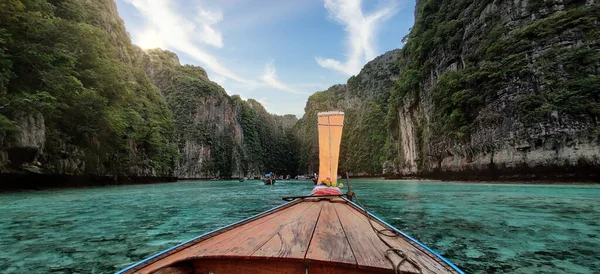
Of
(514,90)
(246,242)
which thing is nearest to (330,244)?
(246,242)

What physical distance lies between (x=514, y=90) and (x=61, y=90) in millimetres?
27379

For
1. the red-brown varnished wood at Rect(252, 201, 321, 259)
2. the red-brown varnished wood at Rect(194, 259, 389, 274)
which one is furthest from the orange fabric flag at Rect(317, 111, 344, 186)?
the red-brown varnished wood at Rect(194, 259, 389, 274)

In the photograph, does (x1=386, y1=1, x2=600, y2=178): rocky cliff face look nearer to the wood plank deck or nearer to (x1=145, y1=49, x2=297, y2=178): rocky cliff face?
the wood plank deck

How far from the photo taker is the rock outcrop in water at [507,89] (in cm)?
1573

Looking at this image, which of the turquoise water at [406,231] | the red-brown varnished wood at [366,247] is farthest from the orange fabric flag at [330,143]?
the red-brown varnished wood at [366,247]

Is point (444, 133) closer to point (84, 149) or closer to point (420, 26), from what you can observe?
point (420, 26)

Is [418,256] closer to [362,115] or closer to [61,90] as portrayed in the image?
[61,90]

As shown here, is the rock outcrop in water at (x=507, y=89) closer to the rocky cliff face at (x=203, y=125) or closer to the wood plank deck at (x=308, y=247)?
the wood plank deck at (x=308, y=247)

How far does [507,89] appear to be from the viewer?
19281 millimetres

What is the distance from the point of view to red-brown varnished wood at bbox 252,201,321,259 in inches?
69.3

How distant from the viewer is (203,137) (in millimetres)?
63500

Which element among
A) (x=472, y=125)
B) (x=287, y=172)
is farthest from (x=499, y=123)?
(x=287, y=172)

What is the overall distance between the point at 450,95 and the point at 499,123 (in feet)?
19.0

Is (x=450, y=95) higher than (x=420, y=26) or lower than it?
lower
